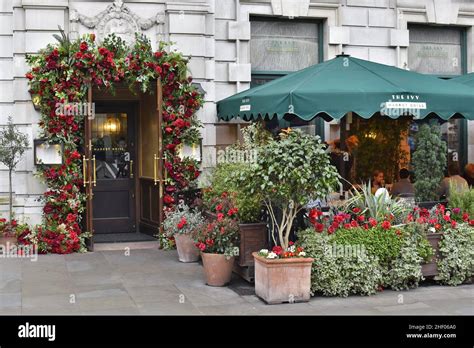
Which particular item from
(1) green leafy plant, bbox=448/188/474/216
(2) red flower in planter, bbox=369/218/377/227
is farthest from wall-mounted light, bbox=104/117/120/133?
(1) green leafy plant, bbox=448/188/474/216

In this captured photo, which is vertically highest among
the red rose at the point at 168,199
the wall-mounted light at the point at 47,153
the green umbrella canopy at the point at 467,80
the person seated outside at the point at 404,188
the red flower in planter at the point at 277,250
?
the green umbrella canopy at the point at 467,80

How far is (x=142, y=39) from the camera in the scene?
1248 centimetres

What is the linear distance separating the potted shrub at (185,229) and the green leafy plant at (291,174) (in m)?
2.42

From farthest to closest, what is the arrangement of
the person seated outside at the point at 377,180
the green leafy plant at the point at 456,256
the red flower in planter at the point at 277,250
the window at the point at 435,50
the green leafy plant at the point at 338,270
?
1. the window at the point at 435,50
2. the person seated outside at the point at 377,180
3. the green leafy plant at the point at 456,256
4. the green leafy plant at the point at 338,270
5. the red flower in planter at the point at 277,250

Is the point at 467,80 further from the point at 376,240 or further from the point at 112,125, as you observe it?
the point at 112,125

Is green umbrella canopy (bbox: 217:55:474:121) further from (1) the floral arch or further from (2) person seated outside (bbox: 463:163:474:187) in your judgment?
(2) person seated outside (bbox: 463:163:474:187)

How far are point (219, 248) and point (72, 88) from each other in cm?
458

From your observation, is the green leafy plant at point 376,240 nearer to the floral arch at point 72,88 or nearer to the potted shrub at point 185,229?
the potted shrub at point 185,229

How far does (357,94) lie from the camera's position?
9.94m

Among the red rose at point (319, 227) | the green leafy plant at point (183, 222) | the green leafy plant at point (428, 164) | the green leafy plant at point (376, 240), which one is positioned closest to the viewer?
the green leafy plant at point (376, 240)

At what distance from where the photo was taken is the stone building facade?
12.2m

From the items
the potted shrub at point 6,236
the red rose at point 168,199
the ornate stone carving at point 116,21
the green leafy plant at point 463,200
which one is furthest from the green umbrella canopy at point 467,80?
Answer: the potted shrub at point 6,236

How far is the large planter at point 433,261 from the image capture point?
9.36m
